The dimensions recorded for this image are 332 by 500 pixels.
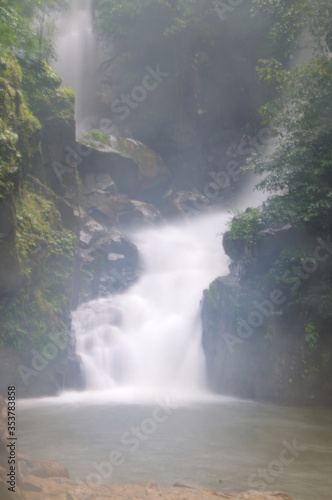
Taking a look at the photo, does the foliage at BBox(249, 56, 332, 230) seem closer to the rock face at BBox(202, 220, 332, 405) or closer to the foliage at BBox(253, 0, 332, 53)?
the rock face at BBox(202, 220, 332, 405)

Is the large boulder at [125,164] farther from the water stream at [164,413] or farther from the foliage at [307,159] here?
the foliage at [307,159]

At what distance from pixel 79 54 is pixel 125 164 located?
13.5m

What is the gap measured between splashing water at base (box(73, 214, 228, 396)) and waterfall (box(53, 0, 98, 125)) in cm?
1527

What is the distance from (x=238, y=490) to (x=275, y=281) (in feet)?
23.2

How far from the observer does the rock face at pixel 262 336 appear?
1035cm

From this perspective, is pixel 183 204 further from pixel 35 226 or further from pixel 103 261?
pixel 35 226

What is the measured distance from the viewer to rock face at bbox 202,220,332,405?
10352 millimetres

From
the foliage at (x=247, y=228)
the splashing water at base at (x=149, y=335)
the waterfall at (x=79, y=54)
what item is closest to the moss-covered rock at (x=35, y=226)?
the splashing water at base at (x=149, y=335)

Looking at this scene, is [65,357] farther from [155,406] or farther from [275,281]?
[275,281]

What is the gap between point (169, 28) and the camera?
2577 cm

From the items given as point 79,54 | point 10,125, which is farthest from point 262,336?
point 79,54

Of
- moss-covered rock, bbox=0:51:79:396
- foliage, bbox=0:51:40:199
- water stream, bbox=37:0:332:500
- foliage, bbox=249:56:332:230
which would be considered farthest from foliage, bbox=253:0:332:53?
water stream, bbox=37:0:332:500

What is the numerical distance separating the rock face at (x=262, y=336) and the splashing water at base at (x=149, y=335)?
89 cm

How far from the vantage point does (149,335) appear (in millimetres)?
13656
